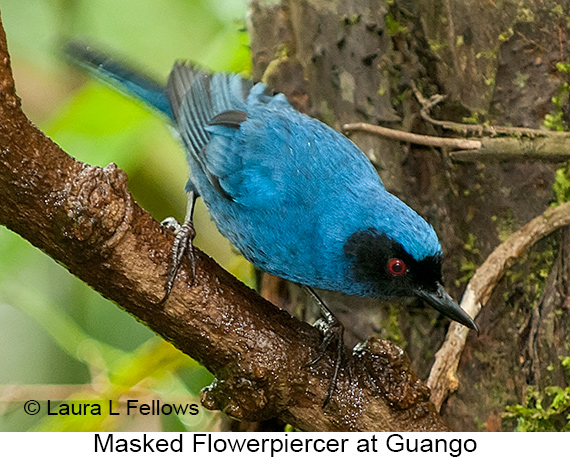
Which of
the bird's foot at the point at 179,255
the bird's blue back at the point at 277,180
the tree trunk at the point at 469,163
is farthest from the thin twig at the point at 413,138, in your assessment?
the bird's foot at the point at 179,255

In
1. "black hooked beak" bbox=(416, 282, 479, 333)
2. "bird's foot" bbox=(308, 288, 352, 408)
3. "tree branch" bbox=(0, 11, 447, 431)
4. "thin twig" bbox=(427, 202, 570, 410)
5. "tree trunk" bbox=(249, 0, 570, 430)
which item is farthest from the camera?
"tree trunk" bbox=(249, 0, 570, 430)

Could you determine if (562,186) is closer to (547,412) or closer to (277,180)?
(547,412)

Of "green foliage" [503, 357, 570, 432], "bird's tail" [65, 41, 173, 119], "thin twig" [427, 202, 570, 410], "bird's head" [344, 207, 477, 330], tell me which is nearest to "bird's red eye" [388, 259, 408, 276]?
"bird's head" [344, 207, 477, 330]

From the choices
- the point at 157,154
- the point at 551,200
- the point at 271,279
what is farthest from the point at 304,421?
the point at 157,154

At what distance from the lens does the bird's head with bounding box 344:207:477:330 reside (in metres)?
2.15

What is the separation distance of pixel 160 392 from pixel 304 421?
42.7 inches

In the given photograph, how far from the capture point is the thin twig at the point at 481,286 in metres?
2.41

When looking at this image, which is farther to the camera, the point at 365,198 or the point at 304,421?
the point at 365,198

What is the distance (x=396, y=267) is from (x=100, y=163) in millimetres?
1418

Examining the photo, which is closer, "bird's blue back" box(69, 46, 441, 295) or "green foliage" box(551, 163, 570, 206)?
"bird's blue back" box(69, 46, 441, 295)

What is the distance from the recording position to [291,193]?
7.97ft

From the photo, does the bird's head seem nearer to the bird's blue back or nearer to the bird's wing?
the bird's blue back
